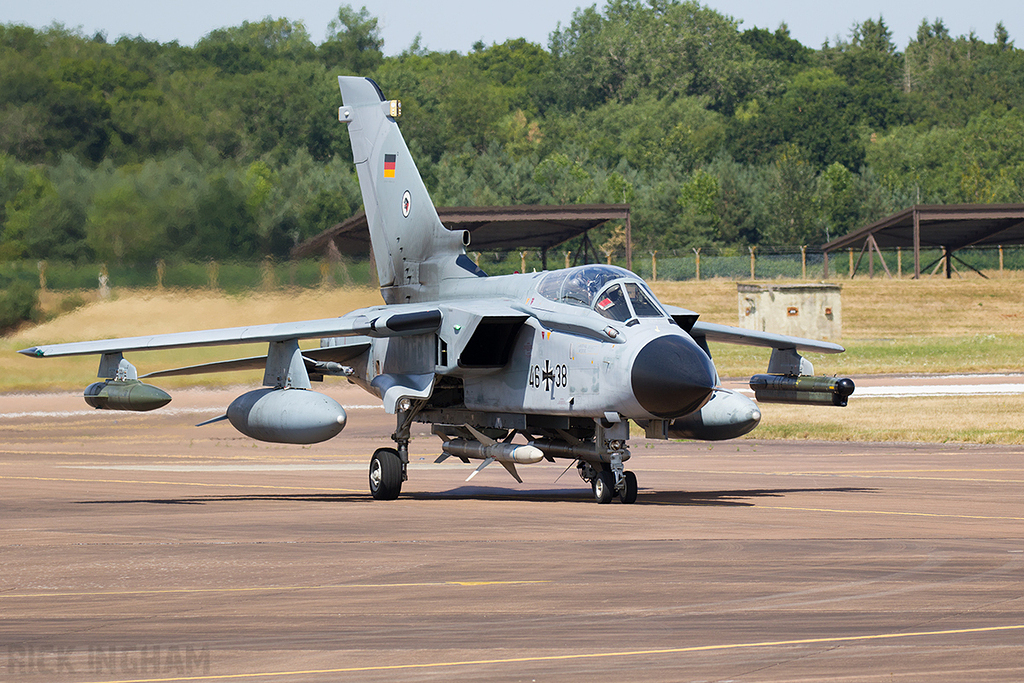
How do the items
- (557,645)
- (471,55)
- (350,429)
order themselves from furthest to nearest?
(471,55), (350,429), (557,645)

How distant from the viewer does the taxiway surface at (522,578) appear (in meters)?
7.36

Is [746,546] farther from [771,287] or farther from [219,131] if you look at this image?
[771,287]

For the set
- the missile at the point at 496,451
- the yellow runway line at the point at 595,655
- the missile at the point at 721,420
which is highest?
the yellow runway line at the point at 595,655

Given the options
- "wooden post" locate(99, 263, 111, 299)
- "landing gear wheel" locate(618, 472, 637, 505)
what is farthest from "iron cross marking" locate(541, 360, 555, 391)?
"wooden post" locate(99, 263, 111, 299)

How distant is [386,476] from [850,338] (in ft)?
137

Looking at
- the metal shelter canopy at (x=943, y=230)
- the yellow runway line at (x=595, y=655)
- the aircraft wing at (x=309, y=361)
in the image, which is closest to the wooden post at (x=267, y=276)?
the aircraft wing at (x=309, y=361)

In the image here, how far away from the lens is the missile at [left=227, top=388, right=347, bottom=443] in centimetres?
1656

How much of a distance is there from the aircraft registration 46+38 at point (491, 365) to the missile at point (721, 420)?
0.07 feet

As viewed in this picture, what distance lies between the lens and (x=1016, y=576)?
10070 millimetres

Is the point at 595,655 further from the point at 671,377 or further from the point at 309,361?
the point at 309,361

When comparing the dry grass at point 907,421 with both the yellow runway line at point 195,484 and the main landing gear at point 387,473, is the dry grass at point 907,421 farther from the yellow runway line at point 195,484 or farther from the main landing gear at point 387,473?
the main landing gear at point 387,473

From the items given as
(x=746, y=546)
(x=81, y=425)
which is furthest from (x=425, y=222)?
(x=81, y=425)

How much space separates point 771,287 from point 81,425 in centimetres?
3226

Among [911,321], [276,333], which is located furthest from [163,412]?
[911,321]
